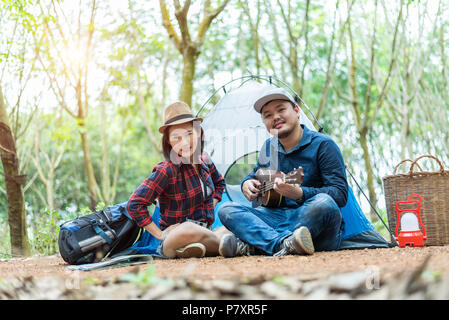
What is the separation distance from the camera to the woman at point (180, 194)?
126 inches

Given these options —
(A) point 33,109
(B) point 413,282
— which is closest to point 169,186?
(B) point 413,282

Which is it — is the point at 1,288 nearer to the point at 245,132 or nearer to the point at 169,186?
the point at 169,186

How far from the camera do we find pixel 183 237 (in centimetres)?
315

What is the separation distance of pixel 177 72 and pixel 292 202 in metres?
9.69

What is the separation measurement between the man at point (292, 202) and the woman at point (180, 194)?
0.25 m

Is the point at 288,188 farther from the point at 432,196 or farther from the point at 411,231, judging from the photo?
the point at 432,196

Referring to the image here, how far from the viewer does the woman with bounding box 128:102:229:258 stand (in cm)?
319

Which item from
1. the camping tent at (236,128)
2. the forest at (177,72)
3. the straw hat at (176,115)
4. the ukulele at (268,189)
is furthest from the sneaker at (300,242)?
the forest at (177,72)

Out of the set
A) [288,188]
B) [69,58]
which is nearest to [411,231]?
[288,188]

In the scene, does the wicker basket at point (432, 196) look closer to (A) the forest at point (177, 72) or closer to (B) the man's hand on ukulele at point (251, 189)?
(B) the man's hand on ukulele at point (251, 189)

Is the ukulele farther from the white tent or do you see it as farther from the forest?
the forest

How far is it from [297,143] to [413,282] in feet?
6.59

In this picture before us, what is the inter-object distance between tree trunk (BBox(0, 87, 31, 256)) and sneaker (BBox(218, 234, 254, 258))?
9.14ft

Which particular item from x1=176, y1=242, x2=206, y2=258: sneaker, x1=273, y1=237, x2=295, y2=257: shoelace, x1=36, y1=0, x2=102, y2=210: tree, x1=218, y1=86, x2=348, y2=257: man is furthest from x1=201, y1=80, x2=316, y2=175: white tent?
x1=36, y1=0, x2=102, y2=210: tree
